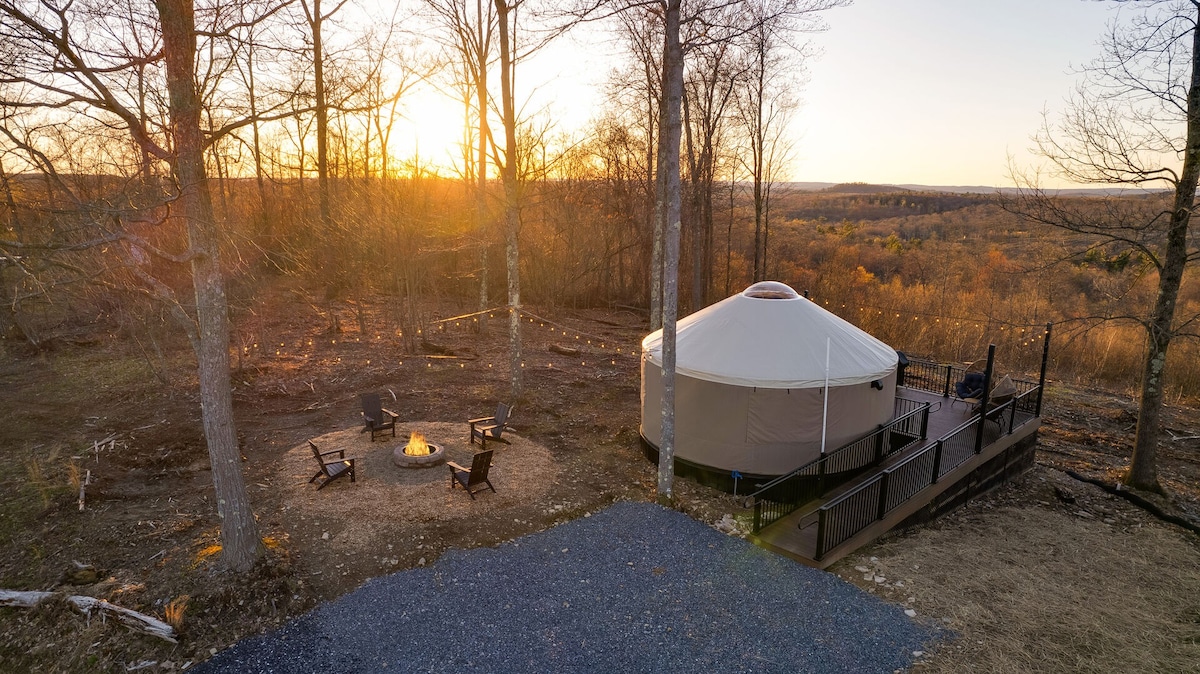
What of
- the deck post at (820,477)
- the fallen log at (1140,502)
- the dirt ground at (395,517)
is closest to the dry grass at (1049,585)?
the dirt ground at (395,517)

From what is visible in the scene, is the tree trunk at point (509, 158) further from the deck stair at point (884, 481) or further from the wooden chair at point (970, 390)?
the wooden chair at point (970, 390)

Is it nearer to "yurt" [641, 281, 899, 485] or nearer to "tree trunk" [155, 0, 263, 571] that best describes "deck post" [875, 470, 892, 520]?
"yurt" [641, 281, 899, 485]

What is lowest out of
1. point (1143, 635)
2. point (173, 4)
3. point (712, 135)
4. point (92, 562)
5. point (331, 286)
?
point (1143, 635)

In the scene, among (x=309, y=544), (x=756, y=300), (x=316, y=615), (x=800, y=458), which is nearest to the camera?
(x=316, y=615)

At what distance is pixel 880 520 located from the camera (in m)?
7.57

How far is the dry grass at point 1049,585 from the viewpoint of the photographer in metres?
5.49

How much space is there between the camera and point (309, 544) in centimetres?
687

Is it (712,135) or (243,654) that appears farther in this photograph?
(712,135)

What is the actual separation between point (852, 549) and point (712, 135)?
17.3 m

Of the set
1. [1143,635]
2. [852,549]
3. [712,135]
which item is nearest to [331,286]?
[712,135]

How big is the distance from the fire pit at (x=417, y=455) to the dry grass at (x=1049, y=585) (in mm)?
6222

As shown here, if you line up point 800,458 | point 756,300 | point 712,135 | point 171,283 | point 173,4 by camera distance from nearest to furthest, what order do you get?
point 173,4 → point 800,458 → point 756,300 → point 171,283 → point 712,135

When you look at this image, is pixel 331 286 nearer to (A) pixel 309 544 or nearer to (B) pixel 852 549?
(A) pixel 309 544

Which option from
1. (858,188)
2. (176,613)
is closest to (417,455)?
(176,613)
